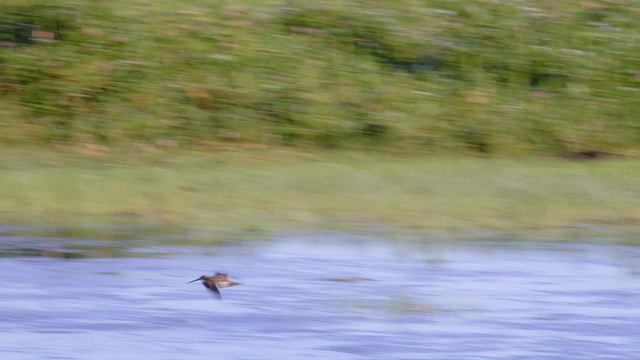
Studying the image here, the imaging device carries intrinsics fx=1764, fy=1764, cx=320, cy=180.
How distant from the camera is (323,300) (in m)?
6.74

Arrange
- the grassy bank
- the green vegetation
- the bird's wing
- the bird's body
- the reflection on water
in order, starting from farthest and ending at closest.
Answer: the green vegetation
the grassy bank
the bird's body
the bird's wing
the reflection on water

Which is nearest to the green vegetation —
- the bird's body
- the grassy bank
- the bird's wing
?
the grassy bank

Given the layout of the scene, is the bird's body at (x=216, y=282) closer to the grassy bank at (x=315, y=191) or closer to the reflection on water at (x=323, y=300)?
the reflection on water at (x=323, y=300)

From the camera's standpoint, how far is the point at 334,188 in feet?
31.6

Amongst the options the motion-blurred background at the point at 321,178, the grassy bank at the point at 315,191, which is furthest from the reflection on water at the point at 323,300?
the grassy bank at the point at 315,191

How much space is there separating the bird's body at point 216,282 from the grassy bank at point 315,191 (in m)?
1.49

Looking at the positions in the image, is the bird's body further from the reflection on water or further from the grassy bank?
the grassy bank

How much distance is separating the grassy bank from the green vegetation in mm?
266

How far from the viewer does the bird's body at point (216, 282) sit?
690 cm

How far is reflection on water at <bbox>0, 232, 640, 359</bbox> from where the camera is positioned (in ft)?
19.4

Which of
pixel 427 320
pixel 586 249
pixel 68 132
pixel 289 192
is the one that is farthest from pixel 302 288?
pixel 68 132

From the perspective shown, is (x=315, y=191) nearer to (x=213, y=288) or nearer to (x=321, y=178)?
(x=321, y=178)

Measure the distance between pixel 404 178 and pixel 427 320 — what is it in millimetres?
3582

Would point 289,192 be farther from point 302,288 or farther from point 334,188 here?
point 302,288
